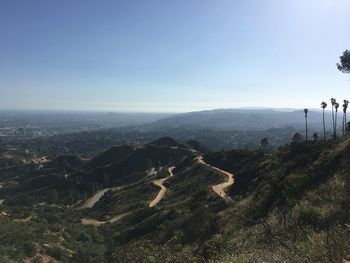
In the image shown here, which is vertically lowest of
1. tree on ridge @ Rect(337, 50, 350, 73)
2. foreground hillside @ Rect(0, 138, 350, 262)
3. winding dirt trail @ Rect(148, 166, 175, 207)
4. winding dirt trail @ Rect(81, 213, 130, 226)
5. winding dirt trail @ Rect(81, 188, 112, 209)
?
winding dirt trail @ Rect(81, 188, 112, 209)

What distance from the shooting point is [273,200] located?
29156 mm

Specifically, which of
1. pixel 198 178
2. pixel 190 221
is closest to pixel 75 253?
pixel 190 221

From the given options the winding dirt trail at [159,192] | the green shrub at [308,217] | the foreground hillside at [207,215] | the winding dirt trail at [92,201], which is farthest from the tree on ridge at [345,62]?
the winding dirt trail at [92,201]

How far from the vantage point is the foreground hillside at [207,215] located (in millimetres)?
13516

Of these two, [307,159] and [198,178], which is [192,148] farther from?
[307,159]

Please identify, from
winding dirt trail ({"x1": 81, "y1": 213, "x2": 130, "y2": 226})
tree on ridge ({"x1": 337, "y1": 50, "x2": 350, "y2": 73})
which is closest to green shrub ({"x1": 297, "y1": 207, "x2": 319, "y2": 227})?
tree on ridge ({"x1": 337, "y1": 50, "x2": 350, "y2": 73})

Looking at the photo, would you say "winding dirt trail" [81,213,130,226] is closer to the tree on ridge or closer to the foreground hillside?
the foreground hillside

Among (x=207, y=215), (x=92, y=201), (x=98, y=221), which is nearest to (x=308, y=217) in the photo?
(x=207, y=215)

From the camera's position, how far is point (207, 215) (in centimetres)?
3725

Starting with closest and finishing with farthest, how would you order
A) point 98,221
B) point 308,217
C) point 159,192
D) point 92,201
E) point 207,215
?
1. point 308,217
2. point 207,215
3. point 98,221
4. point 159,192
5. point 92,201

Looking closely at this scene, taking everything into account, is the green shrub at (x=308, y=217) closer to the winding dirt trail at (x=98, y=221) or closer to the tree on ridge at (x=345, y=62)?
the tree on ridge at (x=345, y=62)

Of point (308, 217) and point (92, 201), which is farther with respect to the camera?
point (92, 201)

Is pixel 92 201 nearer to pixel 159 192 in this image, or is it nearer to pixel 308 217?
pixel 159 192

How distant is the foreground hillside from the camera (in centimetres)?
1352
